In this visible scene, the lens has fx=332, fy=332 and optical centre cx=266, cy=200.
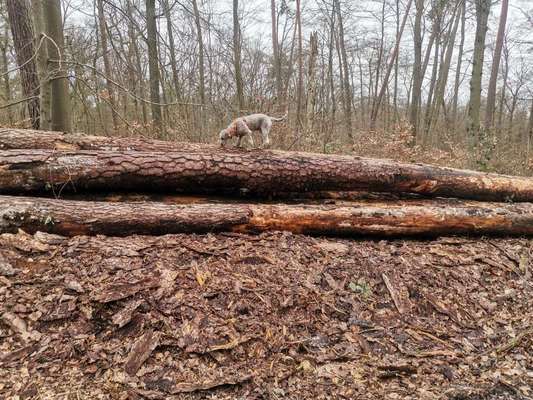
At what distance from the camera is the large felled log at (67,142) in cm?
404

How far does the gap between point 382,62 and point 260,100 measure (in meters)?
12.1

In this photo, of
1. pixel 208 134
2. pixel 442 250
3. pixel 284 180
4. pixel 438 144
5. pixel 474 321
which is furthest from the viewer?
pixel 438 144

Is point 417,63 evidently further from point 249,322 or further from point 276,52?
point 249,322

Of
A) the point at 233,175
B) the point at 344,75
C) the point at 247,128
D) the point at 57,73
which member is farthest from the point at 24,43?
the point at 344,75

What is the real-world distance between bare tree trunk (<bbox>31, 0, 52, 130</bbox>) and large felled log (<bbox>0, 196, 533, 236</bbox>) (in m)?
2.19

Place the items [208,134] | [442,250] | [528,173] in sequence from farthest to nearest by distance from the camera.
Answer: [208,134] < [528,173] < [442,250]

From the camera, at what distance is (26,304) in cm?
245

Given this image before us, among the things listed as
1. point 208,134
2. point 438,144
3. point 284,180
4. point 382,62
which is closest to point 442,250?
point 284,180

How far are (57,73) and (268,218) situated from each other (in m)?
3.99

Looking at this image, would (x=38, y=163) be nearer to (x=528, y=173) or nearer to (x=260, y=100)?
(x=260, y=100)

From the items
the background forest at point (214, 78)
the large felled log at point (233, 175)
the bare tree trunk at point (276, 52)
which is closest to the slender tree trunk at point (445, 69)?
the background forest at point (214, 78)

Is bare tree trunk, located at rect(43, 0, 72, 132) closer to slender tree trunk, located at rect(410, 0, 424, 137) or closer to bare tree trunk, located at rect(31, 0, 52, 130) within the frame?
bare tree trunk, located at rect(31, 0, 52, 130)

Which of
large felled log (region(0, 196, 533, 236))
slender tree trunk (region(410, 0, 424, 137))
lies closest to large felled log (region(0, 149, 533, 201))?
large felled log (region(0, 196, 533, 236))

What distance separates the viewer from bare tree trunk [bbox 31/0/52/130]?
15.3 feet
